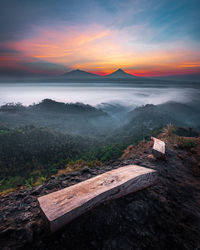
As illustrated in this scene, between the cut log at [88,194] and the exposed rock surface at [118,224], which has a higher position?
the cut log at [88,194]

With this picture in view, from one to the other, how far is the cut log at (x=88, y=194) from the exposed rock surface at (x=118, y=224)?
0.57ft

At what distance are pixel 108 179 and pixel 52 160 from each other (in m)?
19.8

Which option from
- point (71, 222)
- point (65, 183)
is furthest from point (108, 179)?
point (65, 183)

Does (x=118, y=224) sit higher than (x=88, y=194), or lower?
lower

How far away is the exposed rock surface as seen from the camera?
1.82 m

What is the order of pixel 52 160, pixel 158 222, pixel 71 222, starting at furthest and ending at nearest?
pixel 52 160 < pixel 158 222 < pixel 71 222

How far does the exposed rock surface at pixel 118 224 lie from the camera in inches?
71.8

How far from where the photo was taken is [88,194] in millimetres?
2117

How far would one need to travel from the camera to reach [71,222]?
197 centimetres

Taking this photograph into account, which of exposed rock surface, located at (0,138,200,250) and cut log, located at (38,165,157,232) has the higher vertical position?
cut log, located at (38,165,157,232)

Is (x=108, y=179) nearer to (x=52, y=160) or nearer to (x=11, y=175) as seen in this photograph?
(x=11, y=175)

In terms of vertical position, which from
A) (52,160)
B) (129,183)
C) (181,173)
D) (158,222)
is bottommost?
(52,160)

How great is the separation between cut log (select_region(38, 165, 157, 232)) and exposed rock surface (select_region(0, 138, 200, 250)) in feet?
0.57

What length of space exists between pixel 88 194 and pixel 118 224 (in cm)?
64
